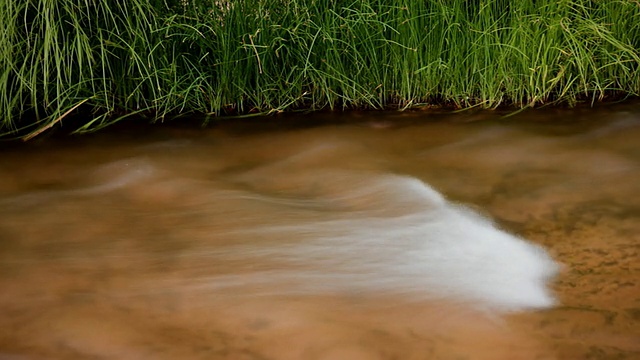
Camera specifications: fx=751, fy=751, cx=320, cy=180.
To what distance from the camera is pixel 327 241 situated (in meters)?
1.74

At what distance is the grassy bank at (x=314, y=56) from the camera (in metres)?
2.58

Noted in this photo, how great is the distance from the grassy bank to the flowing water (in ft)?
0.61

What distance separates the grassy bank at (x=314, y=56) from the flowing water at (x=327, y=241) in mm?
187

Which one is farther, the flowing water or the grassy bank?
the grassy bank

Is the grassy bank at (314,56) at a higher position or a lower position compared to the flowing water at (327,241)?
higher

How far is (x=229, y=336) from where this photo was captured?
4.30ft

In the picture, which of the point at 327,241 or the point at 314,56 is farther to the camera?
the point at 314,56

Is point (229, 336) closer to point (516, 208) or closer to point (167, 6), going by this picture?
point (516, 208)

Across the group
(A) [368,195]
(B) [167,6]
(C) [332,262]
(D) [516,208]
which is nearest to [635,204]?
(D) [516,208]

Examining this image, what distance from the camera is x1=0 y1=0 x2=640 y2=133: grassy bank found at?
2582mm

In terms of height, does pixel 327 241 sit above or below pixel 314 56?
below

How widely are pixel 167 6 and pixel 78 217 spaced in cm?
100

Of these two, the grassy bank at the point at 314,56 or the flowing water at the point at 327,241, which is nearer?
the flowing water at the point at 327,241

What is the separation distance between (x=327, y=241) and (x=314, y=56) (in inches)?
47.9
